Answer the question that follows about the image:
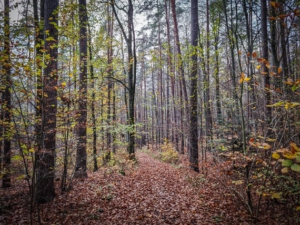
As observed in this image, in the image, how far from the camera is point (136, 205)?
5500mm

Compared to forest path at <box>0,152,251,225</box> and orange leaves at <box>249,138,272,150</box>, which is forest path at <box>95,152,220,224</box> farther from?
orange leaves at <box>249,138,272,150</box>

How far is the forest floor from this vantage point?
4.66 m

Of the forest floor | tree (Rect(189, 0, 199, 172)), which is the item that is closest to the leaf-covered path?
the forest floor

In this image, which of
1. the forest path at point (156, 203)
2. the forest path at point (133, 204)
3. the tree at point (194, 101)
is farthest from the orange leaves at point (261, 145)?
the tree at point (194, 101)

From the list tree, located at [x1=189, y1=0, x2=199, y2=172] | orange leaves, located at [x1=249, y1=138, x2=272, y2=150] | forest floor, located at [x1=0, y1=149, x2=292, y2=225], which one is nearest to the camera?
orange leaves, located at [x1=249, y1=138, x2=272, y2=150]

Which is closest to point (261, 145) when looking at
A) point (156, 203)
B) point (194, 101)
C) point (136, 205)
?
point (156, 203)

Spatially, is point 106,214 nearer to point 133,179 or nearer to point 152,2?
point 133,179

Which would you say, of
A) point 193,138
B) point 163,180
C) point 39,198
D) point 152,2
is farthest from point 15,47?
point 152,2

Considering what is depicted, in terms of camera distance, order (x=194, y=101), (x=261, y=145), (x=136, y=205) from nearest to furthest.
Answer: (x=261, y=145) < (x=136, y=205) < (x=194, y=101)

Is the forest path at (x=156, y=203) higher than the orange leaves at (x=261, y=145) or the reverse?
the reverse

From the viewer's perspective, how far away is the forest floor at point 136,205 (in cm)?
466

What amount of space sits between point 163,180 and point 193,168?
2214 mm

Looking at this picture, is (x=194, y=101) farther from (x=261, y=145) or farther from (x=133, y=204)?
(x=261, y=145)

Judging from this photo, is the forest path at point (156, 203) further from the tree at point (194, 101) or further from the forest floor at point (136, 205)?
the tree at point (194, 101)
